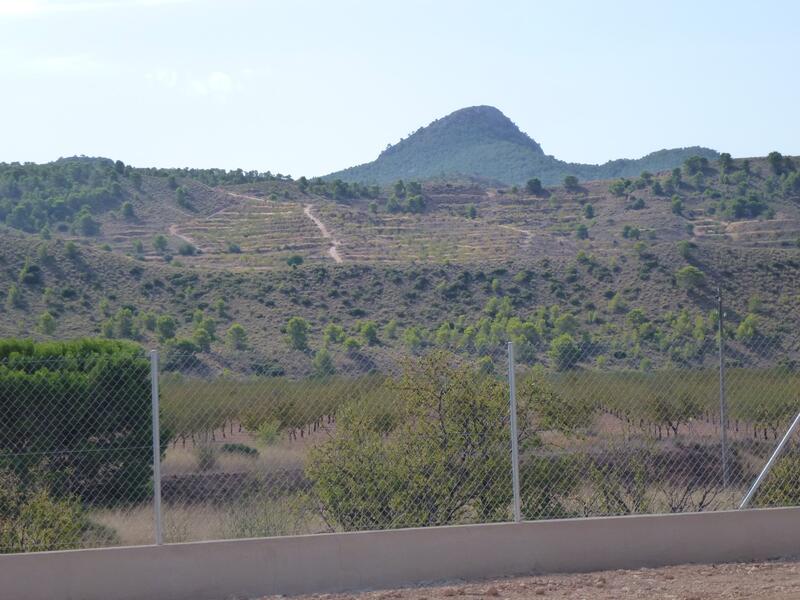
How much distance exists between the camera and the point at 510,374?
8.79 metres

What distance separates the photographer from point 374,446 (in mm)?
9695

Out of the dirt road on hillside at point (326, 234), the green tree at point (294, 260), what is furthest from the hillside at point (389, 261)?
the green tree at point (294, 260)

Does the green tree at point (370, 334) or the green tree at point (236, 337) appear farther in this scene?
the green tree at point (370, 334)

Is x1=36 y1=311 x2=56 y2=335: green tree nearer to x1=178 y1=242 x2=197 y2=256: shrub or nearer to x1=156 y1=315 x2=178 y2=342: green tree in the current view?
x1=156 y1=315 x2=178 y2=342: green tree

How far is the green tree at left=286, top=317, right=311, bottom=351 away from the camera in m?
38.5

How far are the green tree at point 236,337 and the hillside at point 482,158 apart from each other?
5958 cm

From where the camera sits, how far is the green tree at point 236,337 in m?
37.8

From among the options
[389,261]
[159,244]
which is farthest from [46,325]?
[389,261]

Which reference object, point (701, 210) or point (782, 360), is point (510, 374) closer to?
point (782, 360)

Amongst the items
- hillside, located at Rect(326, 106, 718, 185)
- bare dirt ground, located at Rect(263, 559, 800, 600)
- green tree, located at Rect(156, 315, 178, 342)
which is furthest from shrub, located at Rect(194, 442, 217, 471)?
hillside, located at Rect(326, 106, 718, 185)

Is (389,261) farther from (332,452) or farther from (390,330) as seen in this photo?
(332,452)

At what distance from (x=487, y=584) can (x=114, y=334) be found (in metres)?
32.2

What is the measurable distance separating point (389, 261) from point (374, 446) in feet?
134

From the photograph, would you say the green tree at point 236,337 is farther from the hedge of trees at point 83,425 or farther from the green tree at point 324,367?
the hedge of trees at point 83,425
